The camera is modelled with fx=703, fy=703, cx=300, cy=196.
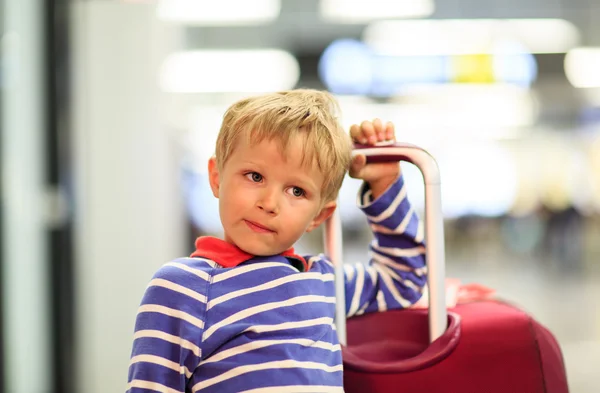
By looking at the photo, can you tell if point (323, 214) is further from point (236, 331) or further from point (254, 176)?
point (236, 331)

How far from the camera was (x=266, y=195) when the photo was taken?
1104mm

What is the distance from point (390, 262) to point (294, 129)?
1.31ft

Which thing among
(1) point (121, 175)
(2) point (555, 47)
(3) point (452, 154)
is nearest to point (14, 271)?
(1) point (121, 175)

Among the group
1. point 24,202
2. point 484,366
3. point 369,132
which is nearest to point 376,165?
point 369,132

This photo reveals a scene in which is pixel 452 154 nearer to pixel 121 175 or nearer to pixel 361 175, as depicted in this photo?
pixel 121 175

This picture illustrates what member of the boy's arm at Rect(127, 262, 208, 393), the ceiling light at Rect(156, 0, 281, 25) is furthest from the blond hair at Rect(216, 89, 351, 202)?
the ceiling light at Rect(156, 0, 281, 25)

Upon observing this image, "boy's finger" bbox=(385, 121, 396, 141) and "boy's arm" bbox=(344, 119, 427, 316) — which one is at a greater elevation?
"boy's finger" bbox=(385, 121, 396, 141)

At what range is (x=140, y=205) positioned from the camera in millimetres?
4500

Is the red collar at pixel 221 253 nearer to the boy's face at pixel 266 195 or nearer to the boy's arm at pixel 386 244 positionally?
the boy's face at pixel 266 195

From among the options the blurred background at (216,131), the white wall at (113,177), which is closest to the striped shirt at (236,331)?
the blurred background at (216,131)

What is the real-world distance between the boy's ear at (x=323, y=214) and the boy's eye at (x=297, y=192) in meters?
0.09

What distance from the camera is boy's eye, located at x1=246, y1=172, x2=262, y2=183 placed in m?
1.13

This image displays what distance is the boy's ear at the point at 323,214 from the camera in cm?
125

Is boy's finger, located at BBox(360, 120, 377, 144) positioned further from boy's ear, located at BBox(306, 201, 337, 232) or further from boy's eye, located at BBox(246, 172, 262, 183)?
boy's eye, located at BBox(246, 172, 262, 183)
